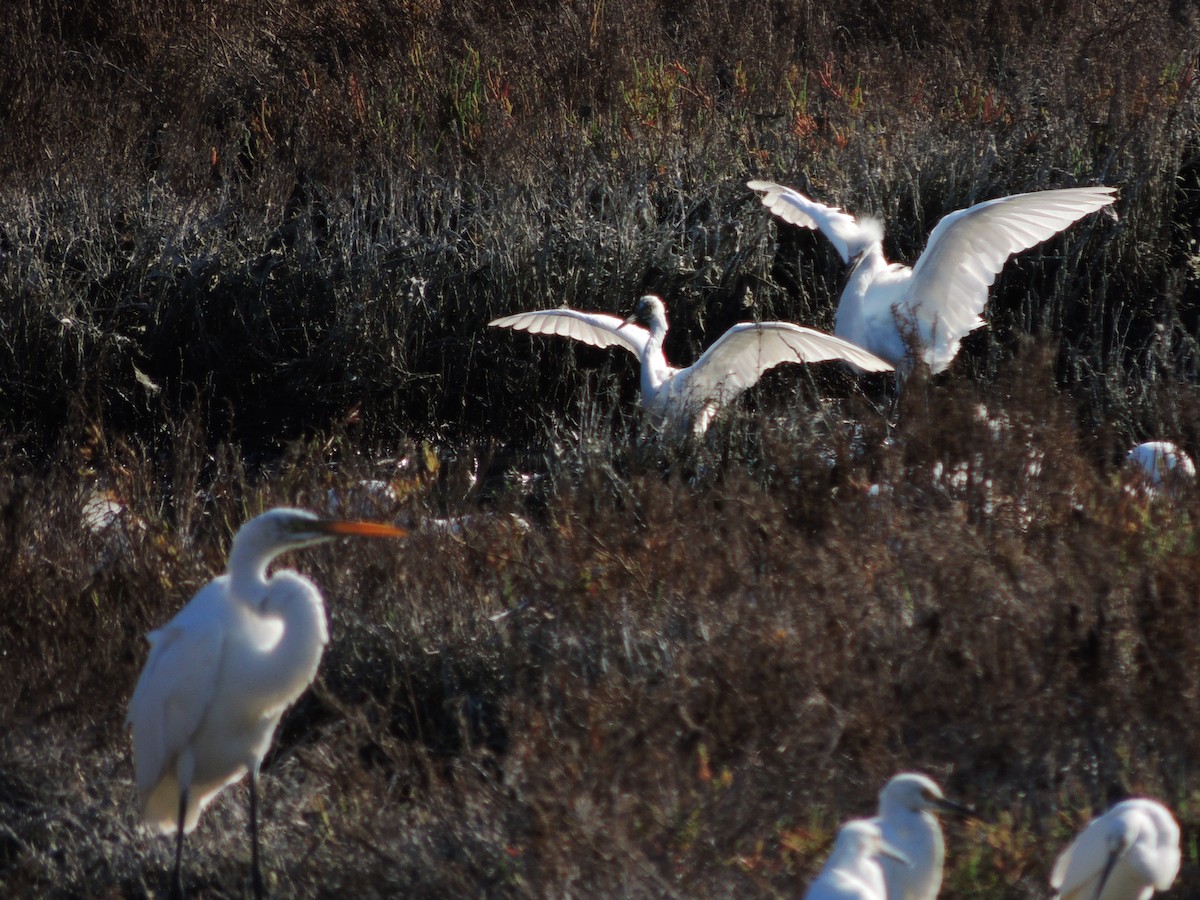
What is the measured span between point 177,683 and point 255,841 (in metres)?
0.34

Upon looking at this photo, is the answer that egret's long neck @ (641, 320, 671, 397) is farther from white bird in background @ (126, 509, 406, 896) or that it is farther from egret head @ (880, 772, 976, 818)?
egret head @ (880, 772, 976, 818)

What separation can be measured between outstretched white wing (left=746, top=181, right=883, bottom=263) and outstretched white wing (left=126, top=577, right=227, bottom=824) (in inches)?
145

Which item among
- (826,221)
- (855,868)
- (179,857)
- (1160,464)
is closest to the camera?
(855,868)

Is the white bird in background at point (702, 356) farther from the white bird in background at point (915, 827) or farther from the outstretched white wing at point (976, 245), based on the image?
the white bird in background at point (915, 827)

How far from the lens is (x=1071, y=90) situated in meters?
7.65

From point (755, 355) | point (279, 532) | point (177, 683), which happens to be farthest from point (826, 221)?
point (177, 683)

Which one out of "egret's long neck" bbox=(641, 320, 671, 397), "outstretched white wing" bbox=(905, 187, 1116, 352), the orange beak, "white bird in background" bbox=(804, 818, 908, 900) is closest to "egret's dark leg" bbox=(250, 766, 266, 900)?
the orange beak

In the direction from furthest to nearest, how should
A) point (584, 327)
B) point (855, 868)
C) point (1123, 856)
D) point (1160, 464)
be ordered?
point (584, 327)
point (1160, 464)
point (1123, 856)
point (855, 868)

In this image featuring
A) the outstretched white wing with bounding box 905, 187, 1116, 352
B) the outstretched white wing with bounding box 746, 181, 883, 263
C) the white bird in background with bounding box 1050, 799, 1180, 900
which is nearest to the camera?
the white bird in background with bounding box 1050, 799, 1180, 900

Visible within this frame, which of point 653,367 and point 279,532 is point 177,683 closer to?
point 279,532

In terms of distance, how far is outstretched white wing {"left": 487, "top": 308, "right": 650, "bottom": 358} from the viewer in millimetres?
5715

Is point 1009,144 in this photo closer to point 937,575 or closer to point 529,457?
point 529,457

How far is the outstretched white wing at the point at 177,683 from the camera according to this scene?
9.37 ft

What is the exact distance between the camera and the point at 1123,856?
230 centimetres
